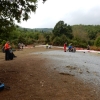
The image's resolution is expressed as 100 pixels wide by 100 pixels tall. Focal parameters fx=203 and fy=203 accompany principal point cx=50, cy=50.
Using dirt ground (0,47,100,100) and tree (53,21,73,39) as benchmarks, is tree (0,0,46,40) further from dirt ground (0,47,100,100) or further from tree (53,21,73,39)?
tree (53,21,73,39)

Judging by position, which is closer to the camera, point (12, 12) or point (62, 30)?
point (12, 12)

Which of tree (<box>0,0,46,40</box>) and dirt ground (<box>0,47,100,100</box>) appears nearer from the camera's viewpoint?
dirt ground (<box>0,47,100,100</box>)

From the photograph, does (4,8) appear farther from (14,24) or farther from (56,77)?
(56,77)

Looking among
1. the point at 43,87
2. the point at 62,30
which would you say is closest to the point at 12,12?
the point at 43,87

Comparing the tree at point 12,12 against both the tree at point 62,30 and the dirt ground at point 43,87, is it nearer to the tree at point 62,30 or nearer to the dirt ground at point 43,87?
the dirt ground at point 43,87

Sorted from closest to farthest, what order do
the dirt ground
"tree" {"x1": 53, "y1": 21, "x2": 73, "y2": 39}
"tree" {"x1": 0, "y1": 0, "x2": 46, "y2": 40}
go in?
the dirt ground, "tree" {"x1": 0, "y1": 0, "x2": 46, "y2": 40}, "tree" {"x1": 53, "y1": 21, "x2": 73, "y2": 39}

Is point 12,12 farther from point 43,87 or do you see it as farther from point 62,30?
point 62,30

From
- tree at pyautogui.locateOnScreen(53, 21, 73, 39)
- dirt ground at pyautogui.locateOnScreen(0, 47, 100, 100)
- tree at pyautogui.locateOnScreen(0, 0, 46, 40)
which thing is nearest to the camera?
dirt ground at pyautogui.locateOnScreen(0, 47, 100, 100)

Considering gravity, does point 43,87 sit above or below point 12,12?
below

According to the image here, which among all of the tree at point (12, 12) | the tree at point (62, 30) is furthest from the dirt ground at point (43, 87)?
the tree at point (62, 30)

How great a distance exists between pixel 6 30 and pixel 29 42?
54.4 m

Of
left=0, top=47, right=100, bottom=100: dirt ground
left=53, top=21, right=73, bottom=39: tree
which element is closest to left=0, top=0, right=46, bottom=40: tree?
left=0, top=47, right=100, bottom=100: dirt ground

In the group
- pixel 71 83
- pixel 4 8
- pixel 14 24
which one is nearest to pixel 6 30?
pixel 14 24

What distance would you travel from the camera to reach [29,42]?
218 feet
